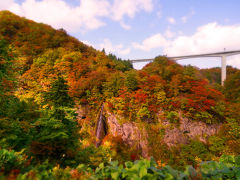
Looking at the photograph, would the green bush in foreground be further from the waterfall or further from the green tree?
the waterfall

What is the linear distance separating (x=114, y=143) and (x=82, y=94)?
5149 mm

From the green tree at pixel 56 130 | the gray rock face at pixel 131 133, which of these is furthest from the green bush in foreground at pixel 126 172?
the gray rock face at pixel 131 133

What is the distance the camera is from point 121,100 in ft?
37.6

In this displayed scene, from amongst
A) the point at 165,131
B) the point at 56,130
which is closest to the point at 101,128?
the point at 165,131

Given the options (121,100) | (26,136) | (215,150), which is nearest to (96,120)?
(121,100)

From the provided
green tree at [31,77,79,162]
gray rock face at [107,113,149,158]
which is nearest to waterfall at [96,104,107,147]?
gray rock face at [107,113,149,158]

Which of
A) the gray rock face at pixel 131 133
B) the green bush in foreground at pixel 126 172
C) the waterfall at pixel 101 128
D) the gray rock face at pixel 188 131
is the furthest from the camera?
the waterfall at pixel 101 128

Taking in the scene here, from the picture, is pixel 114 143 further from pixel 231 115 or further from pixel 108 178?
pixel 231 115

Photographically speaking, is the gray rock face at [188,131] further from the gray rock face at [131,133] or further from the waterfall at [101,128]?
the waterfall at [101,128]

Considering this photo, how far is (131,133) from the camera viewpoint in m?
11.0

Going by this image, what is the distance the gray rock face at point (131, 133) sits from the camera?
10750mm

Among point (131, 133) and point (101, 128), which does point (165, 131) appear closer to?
point (131, 133)

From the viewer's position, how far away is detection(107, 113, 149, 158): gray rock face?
35.3 ft

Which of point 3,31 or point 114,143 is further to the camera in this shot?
point 3,31
